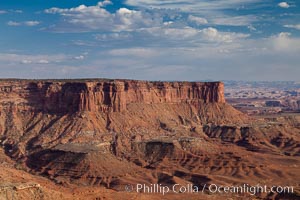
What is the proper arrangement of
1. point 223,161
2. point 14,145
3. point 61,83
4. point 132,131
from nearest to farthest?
point 223,161 < point 14,145 < point 132,131 < point 61,83

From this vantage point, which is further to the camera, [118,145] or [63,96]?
[63,96]

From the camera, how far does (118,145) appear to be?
160 meters

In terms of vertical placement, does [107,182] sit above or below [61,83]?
below

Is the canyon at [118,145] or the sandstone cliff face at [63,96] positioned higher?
the sandstone cliff face at [63,96]

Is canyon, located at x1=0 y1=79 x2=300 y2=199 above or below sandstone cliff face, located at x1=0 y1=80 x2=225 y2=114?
below

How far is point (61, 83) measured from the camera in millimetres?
188875

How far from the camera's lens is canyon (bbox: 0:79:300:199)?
433 ft

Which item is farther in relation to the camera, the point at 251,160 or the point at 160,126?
the point at 160,126

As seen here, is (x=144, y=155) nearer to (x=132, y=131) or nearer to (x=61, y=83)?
(x=132, y=131)

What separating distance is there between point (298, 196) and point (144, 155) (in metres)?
63.5

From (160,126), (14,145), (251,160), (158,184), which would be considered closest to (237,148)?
(251,160)

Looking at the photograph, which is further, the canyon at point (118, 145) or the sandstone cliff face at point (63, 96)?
the sandstone cliff face at point (63, 96)

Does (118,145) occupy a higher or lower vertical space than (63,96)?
lower

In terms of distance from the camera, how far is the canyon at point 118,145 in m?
132
